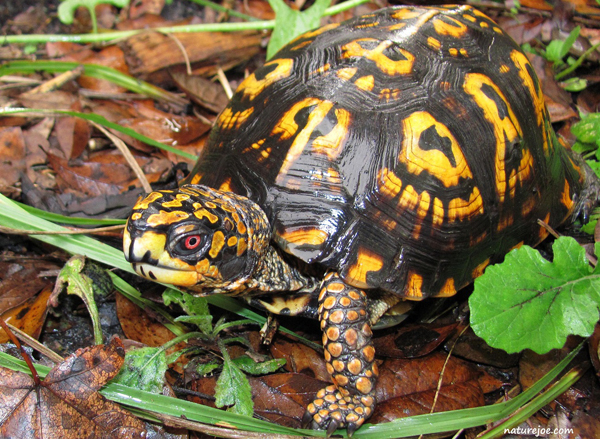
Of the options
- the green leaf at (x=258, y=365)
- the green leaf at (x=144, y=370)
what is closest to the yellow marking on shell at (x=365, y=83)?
the green leaf at (x=258, y=365)

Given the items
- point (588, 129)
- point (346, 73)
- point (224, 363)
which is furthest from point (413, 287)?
point (588, 129)

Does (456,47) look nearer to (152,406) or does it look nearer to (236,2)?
(152,406)

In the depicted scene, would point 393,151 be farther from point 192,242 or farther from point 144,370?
point 144,370

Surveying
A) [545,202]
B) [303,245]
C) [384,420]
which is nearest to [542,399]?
[384,420]

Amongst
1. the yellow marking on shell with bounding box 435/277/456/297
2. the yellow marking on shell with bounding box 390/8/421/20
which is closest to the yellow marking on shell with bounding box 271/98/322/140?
the yellow marking on shell with bounding box 390/8/421/20

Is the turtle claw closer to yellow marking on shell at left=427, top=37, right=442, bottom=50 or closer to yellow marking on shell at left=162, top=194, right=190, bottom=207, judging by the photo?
yellow marking on shell at left=162, top=194, right=190, bottom=207

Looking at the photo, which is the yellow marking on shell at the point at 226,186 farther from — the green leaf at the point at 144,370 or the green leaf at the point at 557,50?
the green leaf at the point at 557,50

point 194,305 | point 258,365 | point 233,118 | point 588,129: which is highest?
point 233,118
